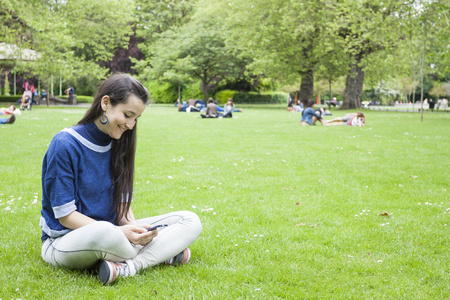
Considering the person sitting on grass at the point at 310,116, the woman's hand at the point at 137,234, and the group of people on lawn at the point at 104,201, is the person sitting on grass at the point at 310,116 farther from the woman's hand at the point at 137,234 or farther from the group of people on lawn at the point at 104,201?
the woman's hand at the point at 137,234

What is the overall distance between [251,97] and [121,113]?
49.8 meters

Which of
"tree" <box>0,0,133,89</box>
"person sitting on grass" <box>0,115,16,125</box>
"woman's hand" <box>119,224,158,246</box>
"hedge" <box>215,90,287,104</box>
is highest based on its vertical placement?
"tree" <box>0,0,133,89</box>

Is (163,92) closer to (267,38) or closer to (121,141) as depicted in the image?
(267,38)

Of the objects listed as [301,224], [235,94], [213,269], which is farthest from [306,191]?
[235,94]

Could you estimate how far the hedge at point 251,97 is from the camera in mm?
49812

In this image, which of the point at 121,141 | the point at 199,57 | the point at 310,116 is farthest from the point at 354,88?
the point at 121,141

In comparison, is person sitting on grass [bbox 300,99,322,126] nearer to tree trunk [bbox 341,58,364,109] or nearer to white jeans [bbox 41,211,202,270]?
white jeans [bbox 41,211,202,270]

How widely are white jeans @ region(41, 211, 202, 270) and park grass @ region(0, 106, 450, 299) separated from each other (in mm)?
129

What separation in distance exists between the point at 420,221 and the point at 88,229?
3658mm

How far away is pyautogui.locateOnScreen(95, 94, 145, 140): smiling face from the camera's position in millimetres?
3355

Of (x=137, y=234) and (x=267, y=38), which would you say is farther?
(x=267, y=38)

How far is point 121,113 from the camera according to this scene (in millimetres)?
3365

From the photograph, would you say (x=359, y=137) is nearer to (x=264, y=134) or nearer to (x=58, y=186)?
(x=264, y=134)

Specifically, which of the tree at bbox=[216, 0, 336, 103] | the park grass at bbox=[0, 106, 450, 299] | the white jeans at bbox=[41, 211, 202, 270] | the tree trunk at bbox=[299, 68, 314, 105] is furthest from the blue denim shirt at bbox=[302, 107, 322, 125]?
the tree trunk at bbox=[299, 68, 314, 105]
